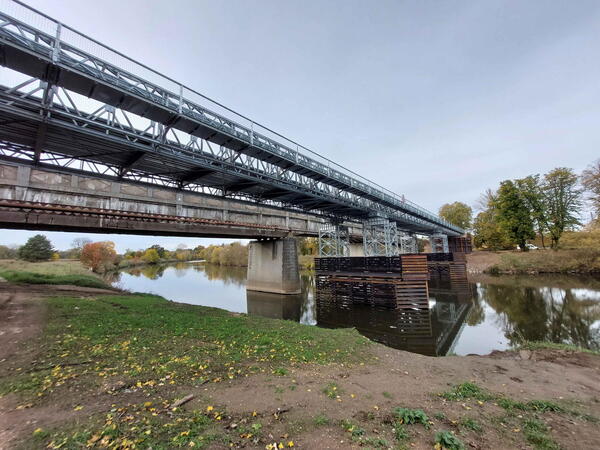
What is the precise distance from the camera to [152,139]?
11.4 metres

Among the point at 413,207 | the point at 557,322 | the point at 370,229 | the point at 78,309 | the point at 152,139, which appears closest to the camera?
the point at 78,309

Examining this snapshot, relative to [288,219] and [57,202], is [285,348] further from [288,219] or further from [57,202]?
[288,219]

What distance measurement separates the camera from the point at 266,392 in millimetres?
4203

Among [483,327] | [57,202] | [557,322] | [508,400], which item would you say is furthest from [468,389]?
[57,202]

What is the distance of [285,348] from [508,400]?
4765 millimetres

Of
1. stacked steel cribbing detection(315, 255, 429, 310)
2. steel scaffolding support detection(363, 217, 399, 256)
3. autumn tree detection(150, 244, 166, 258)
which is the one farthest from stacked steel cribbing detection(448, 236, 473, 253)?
autumn tree detection(150, 244, 166, 258)

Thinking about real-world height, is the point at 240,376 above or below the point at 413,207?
below

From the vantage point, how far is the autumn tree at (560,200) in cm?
3253

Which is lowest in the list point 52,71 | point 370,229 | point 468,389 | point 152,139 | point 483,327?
point 483,327

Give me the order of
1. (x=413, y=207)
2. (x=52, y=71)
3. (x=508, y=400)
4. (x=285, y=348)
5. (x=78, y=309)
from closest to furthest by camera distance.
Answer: (x=508, y=400)
(x=285, y=348)
(x=52, y=71)
(x=78, y=309)
(x=413, y=207)

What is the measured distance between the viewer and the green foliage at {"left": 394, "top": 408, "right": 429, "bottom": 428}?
3418 mm

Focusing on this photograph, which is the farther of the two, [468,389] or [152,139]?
[152,139]

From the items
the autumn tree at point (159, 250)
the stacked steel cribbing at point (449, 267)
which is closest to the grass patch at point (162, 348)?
the stacked steel cribbing at point (449, 267)

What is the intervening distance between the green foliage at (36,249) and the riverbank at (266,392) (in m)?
48.9
